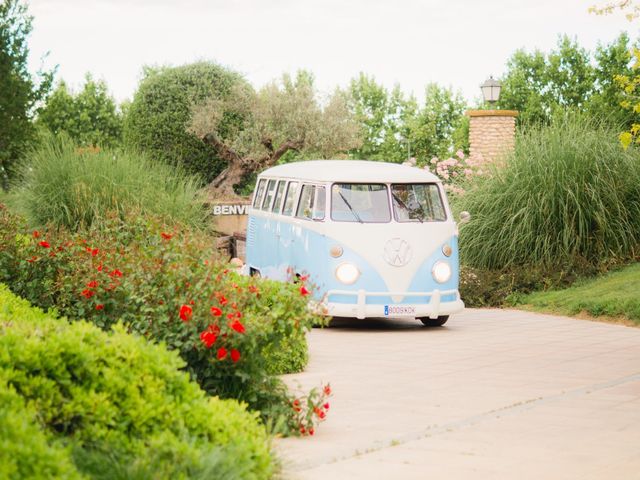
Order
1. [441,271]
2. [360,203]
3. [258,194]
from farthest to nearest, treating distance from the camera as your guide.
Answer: [258,194], [360,203], [441,271]

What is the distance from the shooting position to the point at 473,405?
26.6 ft

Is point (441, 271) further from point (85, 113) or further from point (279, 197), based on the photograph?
point (85, 113)

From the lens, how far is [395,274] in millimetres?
13312

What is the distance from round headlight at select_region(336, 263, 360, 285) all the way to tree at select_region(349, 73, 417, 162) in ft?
178

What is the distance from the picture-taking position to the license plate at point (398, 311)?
13.2 m

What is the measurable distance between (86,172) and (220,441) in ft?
44.8

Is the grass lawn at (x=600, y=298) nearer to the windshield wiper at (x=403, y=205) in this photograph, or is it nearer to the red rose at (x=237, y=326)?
the windshield wiper at (x=403, y=205)

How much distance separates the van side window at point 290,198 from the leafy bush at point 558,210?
466cm

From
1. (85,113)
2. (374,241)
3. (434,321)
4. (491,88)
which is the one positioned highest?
(85,113)

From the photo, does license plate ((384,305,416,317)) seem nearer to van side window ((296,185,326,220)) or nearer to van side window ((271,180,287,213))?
van side window ((296,185,326,220))

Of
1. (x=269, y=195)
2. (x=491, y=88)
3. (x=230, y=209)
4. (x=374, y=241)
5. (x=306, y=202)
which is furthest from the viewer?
(x=491, y=88)

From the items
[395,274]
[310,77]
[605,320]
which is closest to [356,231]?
[395,274]

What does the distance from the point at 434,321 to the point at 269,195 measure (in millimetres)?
3478

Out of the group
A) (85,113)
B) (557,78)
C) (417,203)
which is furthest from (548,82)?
(417,203)
